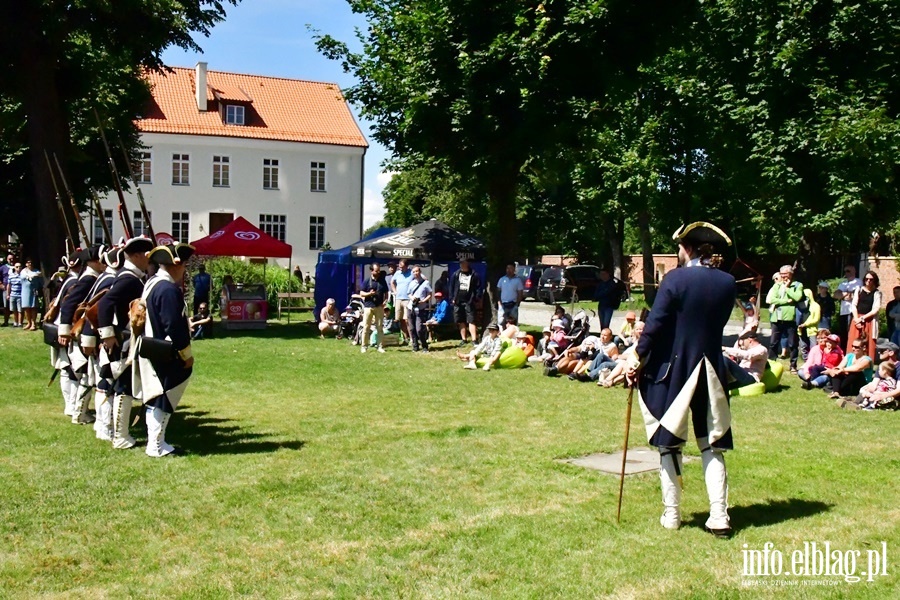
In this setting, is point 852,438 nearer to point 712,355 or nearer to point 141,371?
point 712,355

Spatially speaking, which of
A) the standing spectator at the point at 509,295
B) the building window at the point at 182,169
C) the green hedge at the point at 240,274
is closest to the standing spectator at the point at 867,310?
the standing spectator at the point at 509,295

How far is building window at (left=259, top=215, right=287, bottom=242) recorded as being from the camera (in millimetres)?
54375

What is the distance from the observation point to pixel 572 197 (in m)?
47.4

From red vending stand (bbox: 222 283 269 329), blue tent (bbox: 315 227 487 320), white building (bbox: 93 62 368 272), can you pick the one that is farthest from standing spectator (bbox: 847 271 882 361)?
white building (bbox: 93 62 368 272)

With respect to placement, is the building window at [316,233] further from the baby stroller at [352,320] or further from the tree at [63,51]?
the baby stroller at [352,320]

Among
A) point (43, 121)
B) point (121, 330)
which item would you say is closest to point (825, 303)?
point (121, 330)

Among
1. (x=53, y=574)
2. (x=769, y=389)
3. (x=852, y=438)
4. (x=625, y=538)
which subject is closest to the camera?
(x=53, y=574)

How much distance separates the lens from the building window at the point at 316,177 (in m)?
55.1

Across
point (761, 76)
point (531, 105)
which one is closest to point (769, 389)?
point (531, 105)

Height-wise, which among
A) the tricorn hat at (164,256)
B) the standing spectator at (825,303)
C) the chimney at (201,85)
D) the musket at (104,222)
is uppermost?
the chimney at (201,85)

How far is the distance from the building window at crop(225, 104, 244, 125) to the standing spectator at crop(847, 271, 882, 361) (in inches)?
1726

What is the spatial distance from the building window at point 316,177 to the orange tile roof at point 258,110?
147cm

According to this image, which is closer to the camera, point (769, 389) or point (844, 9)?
point (769, 389)

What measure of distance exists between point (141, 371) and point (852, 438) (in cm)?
729
